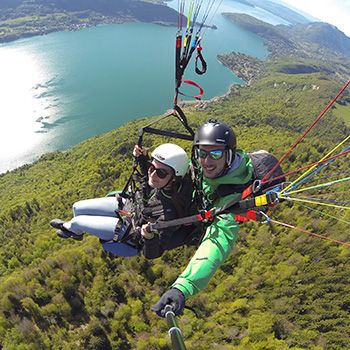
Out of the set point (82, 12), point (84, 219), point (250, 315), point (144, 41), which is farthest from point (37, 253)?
point (82, 12)

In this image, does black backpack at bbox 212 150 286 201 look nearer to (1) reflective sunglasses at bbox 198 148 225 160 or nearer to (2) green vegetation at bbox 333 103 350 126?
(1) reflective sunglasses at bbox 198 148 225 160

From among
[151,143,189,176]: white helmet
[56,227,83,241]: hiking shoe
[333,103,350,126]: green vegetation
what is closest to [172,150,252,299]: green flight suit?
[151,143,189,176]: white helmet

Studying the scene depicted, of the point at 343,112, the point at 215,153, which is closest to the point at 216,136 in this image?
the point at 215,153

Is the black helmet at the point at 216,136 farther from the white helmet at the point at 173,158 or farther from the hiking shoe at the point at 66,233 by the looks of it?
the hiking shoe at the point at 66,233

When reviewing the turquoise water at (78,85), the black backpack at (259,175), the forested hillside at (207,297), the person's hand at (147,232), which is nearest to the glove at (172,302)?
the person's hand at (147,232)

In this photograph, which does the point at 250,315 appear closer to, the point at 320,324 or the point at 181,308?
the point at 320,324
